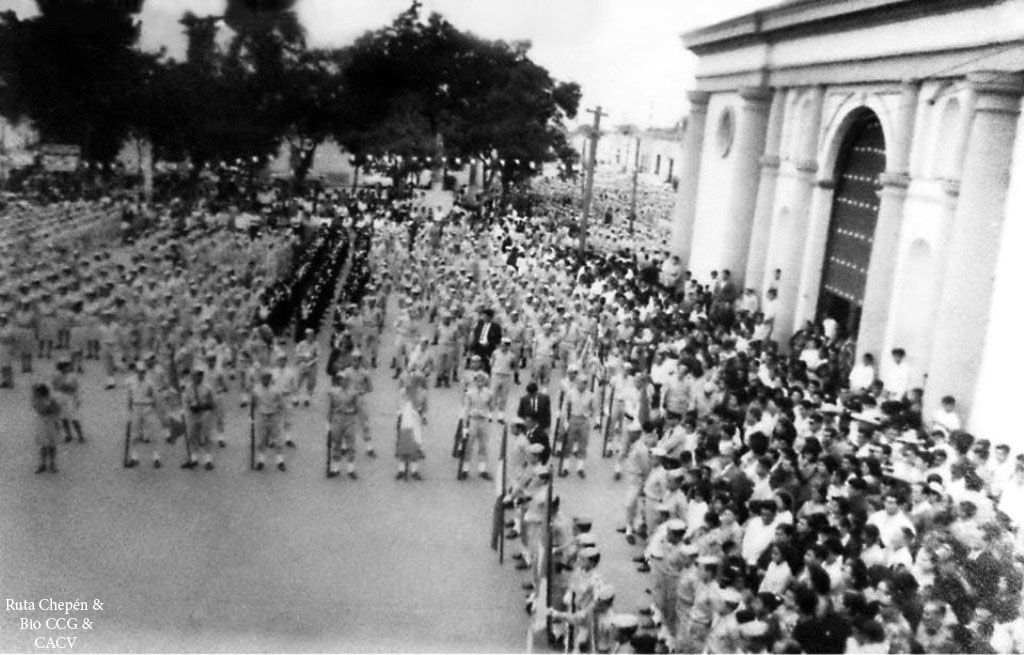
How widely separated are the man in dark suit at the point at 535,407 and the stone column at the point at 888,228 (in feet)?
22.8

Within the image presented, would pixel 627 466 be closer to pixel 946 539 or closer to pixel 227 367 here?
pixel 946 539

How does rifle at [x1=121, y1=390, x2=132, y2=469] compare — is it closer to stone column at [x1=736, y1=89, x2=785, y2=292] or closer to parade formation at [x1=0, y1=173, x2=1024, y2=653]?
parade formation at [x1=0, y1=173, x2=1024, y2=653]

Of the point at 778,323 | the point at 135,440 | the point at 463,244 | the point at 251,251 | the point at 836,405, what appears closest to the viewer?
the point at 135,440

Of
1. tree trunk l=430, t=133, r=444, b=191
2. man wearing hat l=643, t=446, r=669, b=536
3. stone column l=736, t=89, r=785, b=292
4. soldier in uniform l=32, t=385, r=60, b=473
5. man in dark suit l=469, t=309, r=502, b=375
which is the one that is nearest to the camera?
man wearing hat l=643, t=446, r=669, b=536

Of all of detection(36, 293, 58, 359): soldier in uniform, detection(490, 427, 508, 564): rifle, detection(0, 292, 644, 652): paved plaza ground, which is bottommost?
detection(0, 292, 644, 652): paved plaza ground

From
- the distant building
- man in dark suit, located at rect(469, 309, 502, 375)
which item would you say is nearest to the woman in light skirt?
man in dark suit, located at rect(469, 309, 502, 375)

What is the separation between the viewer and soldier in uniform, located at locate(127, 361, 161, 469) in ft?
40.6

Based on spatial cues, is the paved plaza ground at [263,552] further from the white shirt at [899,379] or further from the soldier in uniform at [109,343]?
the white shirt at [899,379]

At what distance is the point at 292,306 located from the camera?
19016 millimetres

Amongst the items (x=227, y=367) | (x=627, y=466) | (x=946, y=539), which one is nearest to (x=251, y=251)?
(x=227, y=367)

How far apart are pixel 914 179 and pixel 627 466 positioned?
26.7 feet

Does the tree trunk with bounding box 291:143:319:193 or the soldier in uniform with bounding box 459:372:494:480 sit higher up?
the tree trunk with bounding box 291:143:319:193

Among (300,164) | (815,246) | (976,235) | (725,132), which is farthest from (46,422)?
(300,164)

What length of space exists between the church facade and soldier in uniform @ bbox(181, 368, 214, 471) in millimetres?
10321
